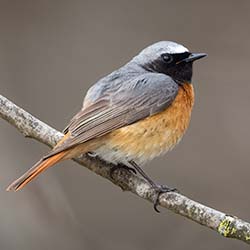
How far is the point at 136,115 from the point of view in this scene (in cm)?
589

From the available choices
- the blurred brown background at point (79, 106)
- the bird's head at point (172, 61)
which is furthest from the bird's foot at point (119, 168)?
the blurred brown background at point (79, 106)

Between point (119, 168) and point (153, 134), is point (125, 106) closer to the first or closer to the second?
point (153, 134)

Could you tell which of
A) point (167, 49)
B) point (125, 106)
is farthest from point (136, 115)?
point (167, 49)

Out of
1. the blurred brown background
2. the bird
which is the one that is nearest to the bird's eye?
the bird

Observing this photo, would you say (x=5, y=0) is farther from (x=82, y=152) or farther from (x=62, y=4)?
(x=82, y=152)

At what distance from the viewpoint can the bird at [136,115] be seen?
5703 mm

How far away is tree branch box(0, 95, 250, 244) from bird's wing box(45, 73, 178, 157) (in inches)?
8.8

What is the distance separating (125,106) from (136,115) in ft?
0.34

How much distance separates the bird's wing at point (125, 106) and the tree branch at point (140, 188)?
0.73ft

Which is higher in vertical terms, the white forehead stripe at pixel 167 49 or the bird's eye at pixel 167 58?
the white forehead stripe at pixel 167 49

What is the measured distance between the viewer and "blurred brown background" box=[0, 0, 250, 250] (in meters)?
7.61

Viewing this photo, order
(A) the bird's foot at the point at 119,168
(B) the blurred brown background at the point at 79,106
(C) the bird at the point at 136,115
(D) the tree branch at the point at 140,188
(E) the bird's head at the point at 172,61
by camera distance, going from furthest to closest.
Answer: (B) the blurred brown background at the point at 79,106
(E) the bird's head at the point at 172,61
(A) the bird's foot at the point at 119,168
(C) the bird at the point at 136,115
(D) the tree branch at the point at 140,188

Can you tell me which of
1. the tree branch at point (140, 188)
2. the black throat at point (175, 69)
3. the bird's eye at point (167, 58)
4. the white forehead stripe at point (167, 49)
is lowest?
the tree branch at point (140, 188)

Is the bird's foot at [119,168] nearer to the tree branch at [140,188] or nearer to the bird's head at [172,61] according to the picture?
the tree branch at [140,188]
